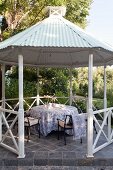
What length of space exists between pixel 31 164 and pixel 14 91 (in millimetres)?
8793

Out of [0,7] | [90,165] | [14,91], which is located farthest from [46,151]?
[14,91]

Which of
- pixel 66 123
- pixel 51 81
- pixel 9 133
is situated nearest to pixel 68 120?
pixel 66 123

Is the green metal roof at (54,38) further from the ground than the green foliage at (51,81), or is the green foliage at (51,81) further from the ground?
the green metal roof at (54,38)

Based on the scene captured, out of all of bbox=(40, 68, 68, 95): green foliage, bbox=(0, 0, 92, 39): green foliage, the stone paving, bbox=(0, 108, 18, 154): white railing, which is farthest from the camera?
bbox=(40, 68, 68, 95): green foliage

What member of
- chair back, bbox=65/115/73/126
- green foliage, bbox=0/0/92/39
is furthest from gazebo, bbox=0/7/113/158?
green foliage, bbox=0/0/92/39

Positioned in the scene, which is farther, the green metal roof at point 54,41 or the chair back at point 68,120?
the chair back at point 68,120

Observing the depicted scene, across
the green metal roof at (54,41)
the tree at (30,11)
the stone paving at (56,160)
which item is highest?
the tree at (30,11)

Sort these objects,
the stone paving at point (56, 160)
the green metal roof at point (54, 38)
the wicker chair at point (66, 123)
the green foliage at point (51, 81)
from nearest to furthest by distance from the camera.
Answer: the stone paving at point (56, 160) < the green metal roof at point (54, 38) < the wicker chair at point (66, 123) < the green foliage at point (51, 81)

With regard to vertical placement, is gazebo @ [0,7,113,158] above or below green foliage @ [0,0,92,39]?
below

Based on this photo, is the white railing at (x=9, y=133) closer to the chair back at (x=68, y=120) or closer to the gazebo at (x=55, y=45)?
the gazebo at (x=55, y=45)

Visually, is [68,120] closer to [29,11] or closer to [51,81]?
[29,11]

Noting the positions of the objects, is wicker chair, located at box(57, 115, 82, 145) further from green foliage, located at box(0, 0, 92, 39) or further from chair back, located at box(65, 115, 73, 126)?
green foliage, located at box(0, 0, 92, 39)

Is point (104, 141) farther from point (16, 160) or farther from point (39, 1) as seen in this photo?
point (39, 1)

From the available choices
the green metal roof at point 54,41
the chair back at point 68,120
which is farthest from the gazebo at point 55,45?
the chair back at point 68,120
